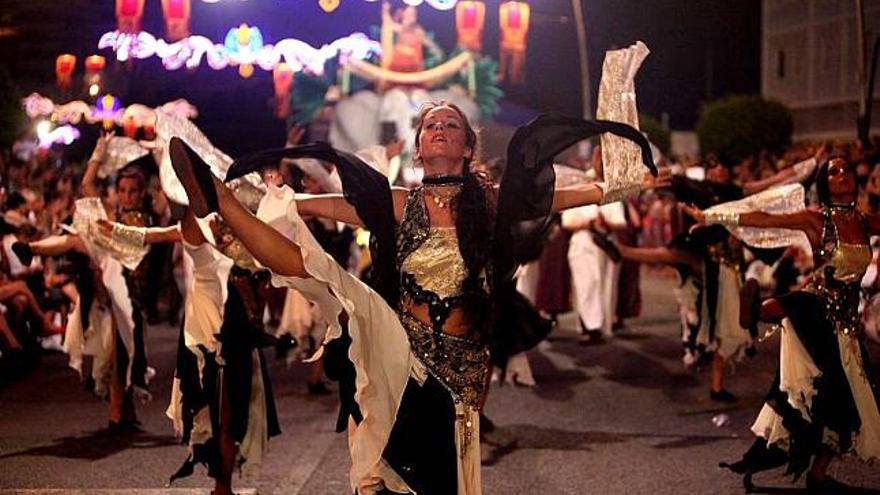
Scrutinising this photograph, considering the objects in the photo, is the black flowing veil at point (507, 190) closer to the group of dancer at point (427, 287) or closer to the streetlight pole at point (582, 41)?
the group of dancer at point (427, 287)

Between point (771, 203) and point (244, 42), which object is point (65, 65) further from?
point (771, 203)

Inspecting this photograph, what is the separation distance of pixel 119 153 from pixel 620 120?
14.5 feet

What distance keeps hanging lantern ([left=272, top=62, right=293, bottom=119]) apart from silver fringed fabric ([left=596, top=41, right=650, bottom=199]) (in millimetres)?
Result: 20328

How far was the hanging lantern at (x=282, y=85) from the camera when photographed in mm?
24969

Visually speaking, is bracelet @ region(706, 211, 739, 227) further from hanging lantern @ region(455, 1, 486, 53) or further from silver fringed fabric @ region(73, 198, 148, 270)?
hanging lantern @ region(455, 1, 486, 53)

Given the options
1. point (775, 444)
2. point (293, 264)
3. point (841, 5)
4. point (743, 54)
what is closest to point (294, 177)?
point (775, 444)

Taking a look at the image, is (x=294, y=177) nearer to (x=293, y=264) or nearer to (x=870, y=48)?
(x=293, y=264)

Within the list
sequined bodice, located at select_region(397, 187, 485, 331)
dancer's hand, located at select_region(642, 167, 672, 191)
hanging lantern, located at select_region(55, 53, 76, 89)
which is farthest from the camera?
hanging lantern, located at select_region(55, 53, 76, 89)

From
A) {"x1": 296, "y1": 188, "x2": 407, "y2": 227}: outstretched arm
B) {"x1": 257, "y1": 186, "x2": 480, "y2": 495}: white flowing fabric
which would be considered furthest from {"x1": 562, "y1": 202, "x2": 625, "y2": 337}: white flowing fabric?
{"x1": 257, "y1": 186, "x2": 480, "y2": 495}: white flowing fabric

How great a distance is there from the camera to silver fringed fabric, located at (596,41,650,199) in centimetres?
483

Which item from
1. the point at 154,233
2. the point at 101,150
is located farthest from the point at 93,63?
the point at 154,233

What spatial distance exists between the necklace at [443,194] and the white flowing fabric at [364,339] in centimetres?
59

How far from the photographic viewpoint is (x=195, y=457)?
6.37 meters

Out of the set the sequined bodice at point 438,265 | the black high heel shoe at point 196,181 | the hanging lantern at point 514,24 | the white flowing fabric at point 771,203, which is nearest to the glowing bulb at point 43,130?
the hanging lantern at point 514,24
